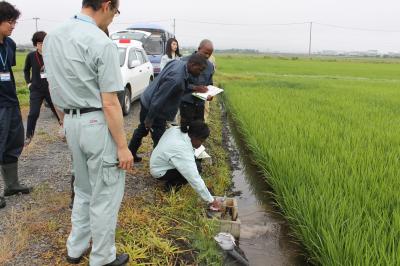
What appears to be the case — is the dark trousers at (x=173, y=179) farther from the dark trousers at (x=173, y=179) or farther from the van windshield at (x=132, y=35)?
the van windshield at (x=132, y=35)

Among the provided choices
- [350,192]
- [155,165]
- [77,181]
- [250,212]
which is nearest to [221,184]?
[250,212]

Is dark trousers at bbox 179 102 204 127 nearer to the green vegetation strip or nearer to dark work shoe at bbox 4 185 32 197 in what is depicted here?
the green vegetation strip

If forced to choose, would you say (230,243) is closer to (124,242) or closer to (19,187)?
(124,242)

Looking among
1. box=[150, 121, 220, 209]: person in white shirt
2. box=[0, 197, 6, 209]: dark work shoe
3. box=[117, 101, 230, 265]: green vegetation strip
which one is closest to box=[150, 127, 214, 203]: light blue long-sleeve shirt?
box=[150, 121, 220, 209]: person in white shirt

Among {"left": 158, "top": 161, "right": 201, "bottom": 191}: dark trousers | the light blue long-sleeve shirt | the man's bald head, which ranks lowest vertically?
{"left": 158, "top": 161, "right": 201, "bottom": 191}: dark trousers

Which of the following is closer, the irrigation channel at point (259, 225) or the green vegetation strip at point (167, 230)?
the green vegetation strip at point (167, 230)

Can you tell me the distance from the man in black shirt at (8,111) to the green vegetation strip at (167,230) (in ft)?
3.55

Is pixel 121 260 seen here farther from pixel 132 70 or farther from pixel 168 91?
pixel 132 70

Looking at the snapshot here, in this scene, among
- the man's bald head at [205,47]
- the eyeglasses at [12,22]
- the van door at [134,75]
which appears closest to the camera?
the eyeglasses at [12,22]

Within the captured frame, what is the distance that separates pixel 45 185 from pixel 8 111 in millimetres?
896

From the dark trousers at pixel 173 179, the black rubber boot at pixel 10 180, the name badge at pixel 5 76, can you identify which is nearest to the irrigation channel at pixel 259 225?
the dark trousers at pixel 173 179

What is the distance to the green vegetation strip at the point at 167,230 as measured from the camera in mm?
2535

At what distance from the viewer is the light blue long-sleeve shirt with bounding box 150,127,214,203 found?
3017 millimetres

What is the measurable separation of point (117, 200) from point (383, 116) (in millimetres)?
6120
